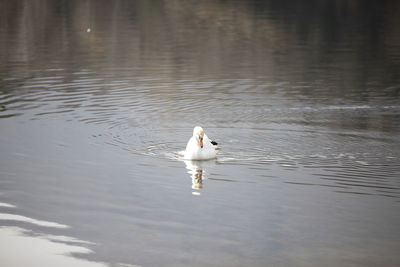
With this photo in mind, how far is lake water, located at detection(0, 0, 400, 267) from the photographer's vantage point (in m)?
13.0

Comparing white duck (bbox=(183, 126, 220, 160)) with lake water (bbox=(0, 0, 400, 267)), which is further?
white duck (bbox=(183, 126, 220, 160))

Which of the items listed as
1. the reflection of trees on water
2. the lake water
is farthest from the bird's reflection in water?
the reflection of trees on water

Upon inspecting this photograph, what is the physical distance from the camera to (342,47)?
173 feet

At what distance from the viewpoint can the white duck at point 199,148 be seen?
18.9 meters

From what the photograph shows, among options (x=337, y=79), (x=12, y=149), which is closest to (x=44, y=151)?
(x=12, y=149)

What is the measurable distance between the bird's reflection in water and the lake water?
0.07 metres

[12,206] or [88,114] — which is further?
[88,114]

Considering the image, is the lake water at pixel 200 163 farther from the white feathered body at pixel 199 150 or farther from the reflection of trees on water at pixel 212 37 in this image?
the reflection of trees on water at pixel 212 37

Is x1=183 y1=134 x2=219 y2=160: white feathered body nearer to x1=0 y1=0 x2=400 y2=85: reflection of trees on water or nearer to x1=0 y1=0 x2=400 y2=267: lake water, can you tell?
x1=0 y1=0 x2=400 y2=267: lake water

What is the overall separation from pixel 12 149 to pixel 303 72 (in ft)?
68.3

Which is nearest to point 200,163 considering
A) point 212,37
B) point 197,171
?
point 197,171

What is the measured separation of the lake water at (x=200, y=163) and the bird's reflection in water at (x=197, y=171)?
7 cm

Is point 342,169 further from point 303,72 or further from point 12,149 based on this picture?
point 303,72

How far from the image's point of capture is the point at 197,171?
18.3 m
